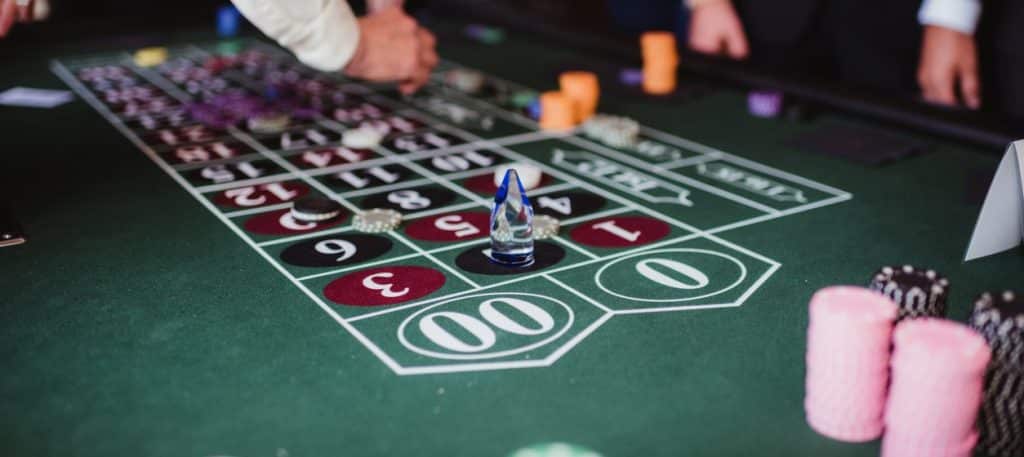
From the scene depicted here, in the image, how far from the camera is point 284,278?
206cm

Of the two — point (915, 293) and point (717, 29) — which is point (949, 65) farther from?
point (915, 293)

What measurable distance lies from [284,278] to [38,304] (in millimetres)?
503

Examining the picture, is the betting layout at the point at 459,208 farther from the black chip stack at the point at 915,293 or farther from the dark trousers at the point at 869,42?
the dark trousers at the point at 869,42

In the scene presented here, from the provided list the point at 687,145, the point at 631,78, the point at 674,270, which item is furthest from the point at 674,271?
the point at 631,78

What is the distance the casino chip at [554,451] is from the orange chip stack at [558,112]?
1931 millimetres

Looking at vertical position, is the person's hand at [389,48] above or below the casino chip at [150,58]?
above

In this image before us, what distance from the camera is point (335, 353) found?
5.67 ft

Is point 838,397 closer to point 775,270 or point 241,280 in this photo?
point 775,270

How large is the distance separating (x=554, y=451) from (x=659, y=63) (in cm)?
247

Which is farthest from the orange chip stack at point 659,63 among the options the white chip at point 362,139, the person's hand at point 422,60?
the white chip at point 362,139

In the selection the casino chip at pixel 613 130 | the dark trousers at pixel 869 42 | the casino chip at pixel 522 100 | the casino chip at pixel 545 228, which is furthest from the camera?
the casino chip at pixel 522 100

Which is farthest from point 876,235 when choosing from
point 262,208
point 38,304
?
point 38,304

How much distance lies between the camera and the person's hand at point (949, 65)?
3252 millimetres

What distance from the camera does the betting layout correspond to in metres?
1.87
